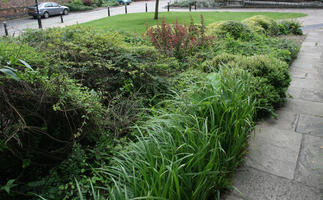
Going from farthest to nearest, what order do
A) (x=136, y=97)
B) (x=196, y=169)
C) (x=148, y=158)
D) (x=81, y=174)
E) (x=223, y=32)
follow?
1. (x=223, y=32)
2. (x=136, y=97)
3. (x=81, y=174)
4. (x=196, y=169)
5. (x=148, y=158)

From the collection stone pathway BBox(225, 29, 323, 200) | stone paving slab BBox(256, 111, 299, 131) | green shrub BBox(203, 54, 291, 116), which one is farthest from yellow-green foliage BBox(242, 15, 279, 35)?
stone paving slab BBox(256, 111, 299, 131)

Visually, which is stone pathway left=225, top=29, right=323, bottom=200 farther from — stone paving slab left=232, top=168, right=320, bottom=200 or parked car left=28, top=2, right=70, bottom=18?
parked car left=28, top=2, right=70, bottom=18

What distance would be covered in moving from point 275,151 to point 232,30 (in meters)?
5.80

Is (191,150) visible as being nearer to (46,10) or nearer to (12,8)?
(46,10)

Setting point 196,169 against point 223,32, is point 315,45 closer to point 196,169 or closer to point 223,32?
point 223,32

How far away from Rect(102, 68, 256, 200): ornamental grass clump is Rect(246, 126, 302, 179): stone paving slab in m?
0.18

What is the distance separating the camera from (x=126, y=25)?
48.9 feet

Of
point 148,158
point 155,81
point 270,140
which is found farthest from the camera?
point 155,81

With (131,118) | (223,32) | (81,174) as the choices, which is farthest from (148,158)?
(223,32)

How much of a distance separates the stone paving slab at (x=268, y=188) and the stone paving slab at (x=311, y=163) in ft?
0.40

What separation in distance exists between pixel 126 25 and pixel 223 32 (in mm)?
8462

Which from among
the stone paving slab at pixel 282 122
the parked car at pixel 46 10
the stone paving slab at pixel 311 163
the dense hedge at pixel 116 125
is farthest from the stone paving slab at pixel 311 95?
the parked car at pixel 46 10

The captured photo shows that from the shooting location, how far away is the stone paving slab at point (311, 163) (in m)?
2.50

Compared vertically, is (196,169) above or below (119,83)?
below
